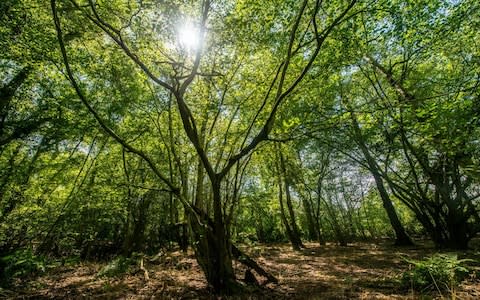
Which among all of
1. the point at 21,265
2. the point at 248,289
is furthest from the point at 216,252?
the point at 21,265

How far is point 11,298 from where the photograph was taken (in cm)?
508

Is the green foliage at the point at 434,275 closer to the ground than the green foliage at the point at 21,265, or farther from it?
closer to the ground

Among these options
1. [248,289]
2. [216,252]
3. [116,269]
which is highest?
[216,252]

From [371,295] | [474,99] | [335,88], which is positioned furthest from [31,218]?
[474,99]

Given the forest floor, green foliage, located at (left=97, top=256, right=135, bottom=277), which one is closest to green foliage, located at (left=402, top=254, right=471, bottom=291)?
the forest floor

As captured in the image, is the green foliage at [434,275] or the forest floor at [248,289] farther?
the forest floor at [248,289]

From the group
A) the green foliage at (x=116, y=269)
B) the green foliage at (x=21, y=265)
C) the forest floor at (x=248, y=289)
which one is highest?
the green foliage at (x=21, y=265)

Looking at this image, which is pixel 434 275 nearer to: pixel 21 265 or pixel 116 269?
pixel 116 269

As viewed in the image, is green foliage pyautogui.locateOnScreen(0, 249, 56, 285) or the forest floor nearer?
the forest floor

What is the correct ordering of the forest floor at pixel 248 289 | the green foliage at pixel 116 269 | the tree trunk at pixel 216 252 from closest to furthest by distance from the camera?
the forest floor at pixel 248 289
the tree trunk at pixel 216 252
the green foliage at pixel 116 269

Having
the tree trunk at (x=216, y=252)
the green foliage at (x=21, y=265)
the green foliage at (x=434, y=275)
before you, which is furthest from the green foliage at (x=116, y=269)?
the green foliage at (x=434, y=275)

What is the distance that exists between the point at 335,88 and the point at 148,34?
725 cm

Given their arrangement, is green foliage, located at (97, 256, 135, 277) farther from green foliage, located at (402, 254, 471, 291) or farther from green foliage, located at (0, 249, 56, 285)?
green foliage, located at (402, 254, 471, 291)

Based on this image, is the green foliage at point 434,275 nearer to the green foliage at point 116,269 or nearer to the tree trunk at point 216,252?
the tree trunk at point 216,252
